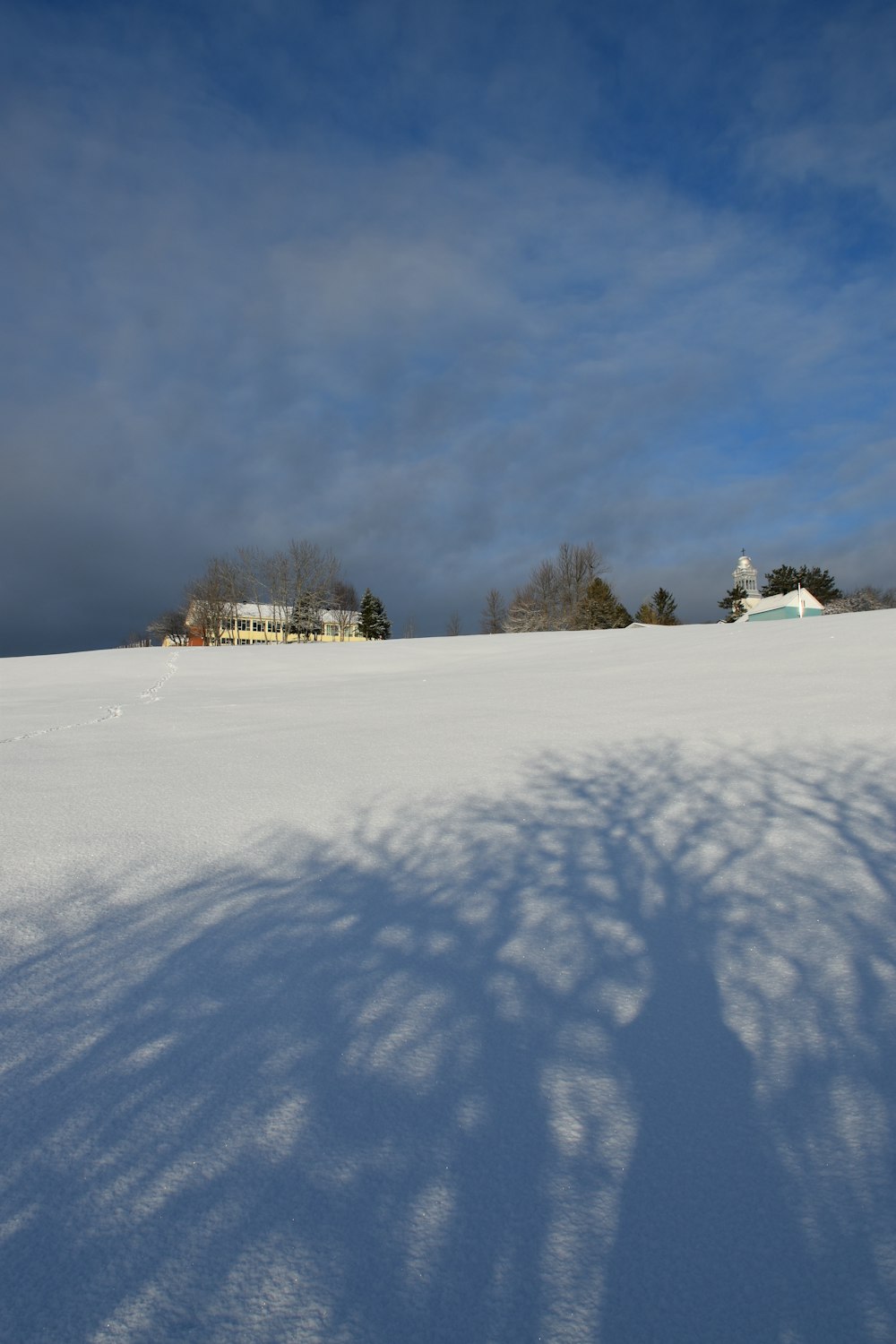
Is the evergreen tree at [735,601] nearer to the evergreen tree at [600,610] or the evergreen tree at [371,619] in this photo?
the evergreen tree at [600,610]

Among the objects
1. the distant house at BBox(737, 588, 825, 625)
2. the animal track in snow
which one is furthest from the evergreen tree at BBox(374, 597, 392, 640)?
the animal track in snow

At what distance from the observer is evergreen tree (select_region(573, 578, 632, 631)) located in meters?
56.9

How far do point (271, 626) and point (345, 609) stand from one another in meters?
13.8

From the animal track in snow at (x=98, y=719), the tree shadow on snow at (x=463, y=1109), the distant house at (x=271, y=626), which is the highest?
the distant house at (x=271, y=626)

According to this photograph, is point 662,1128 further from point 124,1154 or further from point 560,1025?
point 124,1154

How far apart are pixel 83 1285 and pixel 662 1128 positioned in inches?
57.9

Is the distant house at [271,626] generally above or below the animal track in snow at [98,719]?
above

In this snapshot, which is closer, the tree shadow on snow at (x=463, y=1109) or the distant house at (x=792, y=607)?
the tree shadow on snow at (x=463, y=1109)

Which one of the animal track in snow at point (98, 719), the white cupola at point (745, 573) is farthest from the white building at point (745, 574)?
the animal track in snow at point (98, 719)

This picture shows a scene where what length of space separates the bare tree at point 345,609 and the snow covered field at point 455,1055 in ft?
192

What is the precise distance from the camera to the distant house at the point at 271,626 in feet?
179

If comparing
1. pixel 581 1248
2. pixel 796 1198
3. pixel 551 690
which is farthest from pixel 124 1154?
pixel 551 690

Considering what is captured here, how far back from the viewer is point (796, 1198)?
1.73 meters

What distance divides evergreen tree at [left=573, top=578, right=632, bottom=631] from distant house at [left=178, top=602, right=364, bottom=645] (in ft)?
61.3
